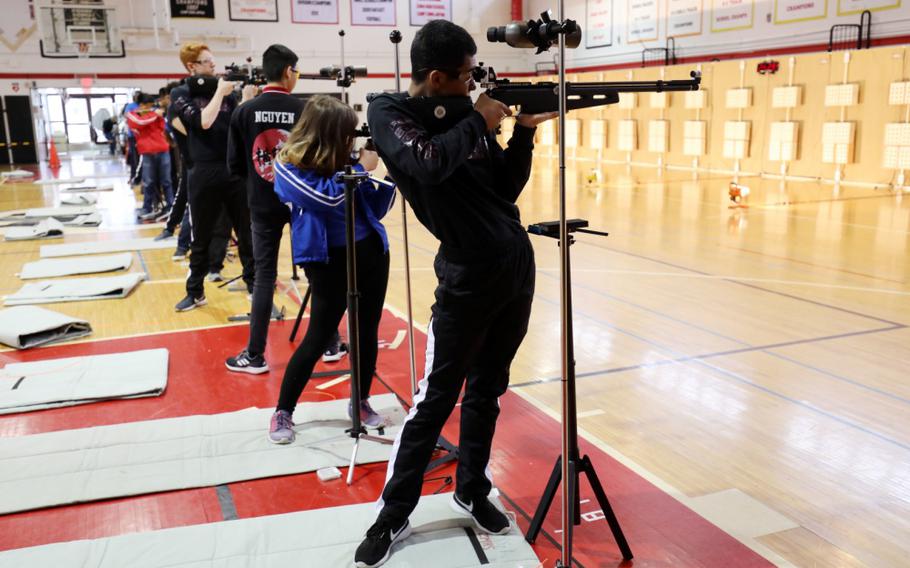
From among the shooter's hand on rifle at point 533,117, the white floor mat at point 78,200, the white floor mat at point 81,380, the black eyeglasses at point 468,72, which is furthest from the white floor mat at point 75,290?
the white floor mat at point 78,200

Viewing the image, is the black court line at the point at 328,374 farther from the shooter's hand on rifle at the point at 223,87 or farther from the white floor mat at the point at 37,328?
the shooter's hand on rifle at the point at 223,87

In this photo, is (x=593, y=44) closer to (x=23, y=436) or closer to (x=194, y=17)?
(x=194, y=17)

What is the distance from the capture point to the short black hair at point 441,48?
2006 mm

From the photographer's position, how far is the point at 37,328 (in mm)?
4711

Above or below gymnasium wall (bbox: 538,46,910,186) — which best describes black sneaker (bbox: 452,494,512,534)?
below

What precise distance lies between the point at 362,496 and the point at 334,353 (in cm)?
169

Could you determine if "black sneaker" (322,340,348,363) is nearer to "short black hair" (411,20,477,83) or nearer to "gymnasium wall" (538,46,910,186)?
"short black hair" (411,20,477,83)


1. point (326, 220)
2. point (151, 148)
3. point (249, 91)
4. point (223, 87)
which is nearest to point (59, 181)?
point (151, 148)

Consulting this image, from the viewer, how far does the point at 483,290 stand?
2.14 m

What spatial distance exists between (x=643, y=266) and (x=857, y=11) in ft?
30.0

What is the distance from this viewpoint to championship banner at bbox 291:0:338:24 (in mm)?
20688

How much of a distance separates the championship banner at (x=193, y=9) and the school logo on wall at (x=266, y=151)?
17.9 meters

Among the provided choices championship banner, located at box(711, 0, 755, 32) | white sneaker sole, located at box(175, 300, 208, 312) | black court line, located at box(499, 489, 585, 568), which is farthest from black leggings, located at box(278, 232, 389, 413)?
championship banner, located at box(711, 0, 755, 32)

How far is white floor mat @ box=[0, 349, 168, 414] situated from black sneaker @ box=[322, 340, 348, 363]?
88 centimetres
